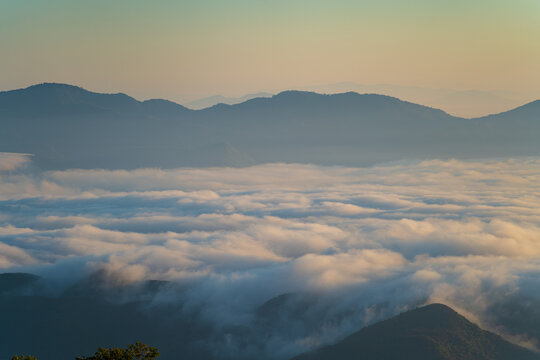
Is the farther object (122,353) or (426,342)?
(426,342)

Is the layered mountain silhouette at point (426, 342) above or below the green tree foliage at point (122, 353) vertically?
below

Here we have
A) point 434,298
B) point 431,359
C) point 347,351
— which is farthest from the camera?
point 434,298

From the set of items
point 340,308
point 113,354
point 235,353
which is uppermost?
point 113,354

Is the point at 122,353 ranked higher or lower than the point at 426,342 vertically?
higher

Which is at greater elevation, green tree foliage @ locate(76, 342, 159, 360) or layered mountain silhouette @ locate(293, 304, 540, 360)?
green tree foliage @ locate(76, 342, 159, 360)

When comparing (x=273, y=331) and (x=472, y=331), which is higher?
(x=472, y=331)

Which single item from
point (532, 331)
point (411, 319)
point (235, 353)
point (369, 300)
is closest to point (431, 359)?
point (411, 319)

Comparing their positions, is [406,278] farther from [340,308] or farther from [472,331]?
[472,331]

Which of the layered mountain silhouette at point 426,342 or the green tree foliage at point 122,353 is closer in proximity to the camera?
the green tree foliage at point 122,353
